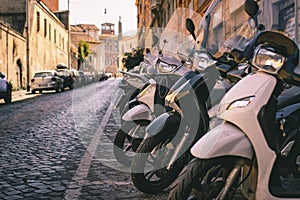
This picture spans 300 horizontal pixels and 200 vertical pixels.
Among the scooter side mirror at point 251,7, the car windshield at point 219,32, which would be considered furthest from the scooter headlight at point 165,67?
the scooter side mirror at point 251,7

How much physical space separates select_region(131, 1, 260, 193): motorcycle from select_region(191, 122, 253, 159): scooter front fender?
2.46 ft

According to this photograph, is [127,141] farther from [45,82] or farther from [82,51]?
[82,51]

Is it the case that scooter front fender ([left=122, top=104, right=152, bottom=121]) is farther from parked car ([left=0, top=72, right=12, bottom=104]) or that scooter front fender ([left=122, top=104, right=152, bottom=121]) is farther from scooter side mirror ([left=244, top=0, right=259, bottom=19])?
parked car ([left=0, top=72, right=12, bottom=104])

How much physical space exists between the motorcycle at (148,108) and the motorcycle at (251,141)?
4.56 feet

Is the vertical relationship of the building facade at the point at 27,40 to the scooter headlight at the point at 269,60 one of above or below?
above

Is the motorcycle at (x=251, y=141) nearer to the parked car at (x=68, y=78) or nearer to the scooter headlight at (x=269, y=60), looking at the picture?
the scooter headlight at (x=269, y=60)

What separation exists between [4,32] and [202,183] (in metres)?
24.6

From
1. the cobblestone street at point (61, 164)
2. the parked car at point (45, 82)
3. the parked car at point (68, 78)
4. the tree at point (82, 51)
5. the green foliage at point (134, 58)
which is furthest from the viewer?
the tree at point (82, 51)

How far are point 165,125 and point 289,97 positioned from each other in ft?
3.23

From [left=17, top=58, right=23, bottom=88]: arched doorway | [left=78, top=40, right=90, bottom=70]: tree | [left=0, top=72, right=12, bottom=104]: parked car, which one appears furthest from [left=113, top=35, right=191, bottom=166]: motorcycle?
[left=78, top=40, right=90, bottom=70]: tree

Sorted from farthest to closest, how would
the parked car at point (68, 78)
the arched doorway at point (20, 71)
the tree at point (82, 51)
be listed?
the tree at point (82, 51), the arched doorway at point (20, 71), the parked car at point (68, 78)

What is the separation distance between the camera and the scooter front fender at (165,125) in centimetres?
364

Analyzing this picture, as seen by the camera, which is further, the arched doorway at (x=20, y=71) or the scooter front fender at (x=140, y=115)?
the arched doorway at (x=20, y=71)

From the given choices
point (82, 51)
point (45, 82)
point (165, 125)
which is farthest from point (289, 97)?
point (82, 51)
